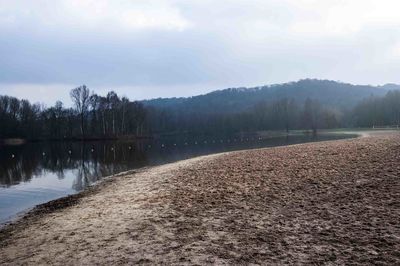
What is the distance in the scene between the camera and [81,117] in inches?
4715

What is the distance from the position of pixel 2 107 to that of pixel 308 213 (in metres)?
123

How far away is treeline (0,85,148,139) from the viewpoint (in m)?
118

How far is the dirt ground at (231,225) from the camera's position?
24.4 ft

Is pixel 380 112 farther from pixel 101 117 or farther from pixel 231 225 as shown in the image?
pixel 231 225

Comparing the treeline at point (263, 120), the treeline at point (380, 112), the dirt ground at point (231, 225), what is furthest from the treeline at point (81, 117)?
the dirt ground at point (231, 225)

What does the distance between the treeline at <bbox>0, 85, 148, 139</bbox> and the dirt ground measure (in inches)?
4153

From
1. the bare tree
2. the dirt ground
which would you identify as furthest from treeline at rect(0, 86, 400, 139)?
the dirt ground

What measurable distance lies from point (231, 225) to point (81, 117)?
383 ft

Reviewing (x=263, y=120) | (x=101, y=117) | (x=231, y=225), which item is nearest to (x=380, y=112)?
(x=263, y=120)

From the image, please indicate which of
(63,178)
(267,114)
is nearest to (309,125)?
(267,114)

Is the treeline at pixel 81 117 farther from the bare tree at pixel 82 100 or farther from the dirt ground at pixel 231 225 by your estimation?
the dirt ground at pixel 231 225

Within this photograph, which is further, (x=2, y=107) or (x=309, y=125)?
(x=309, y=125)

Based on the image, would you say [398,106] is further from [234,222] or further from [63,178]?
→ [234,222]

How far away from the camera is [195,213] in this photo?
37.0ft
